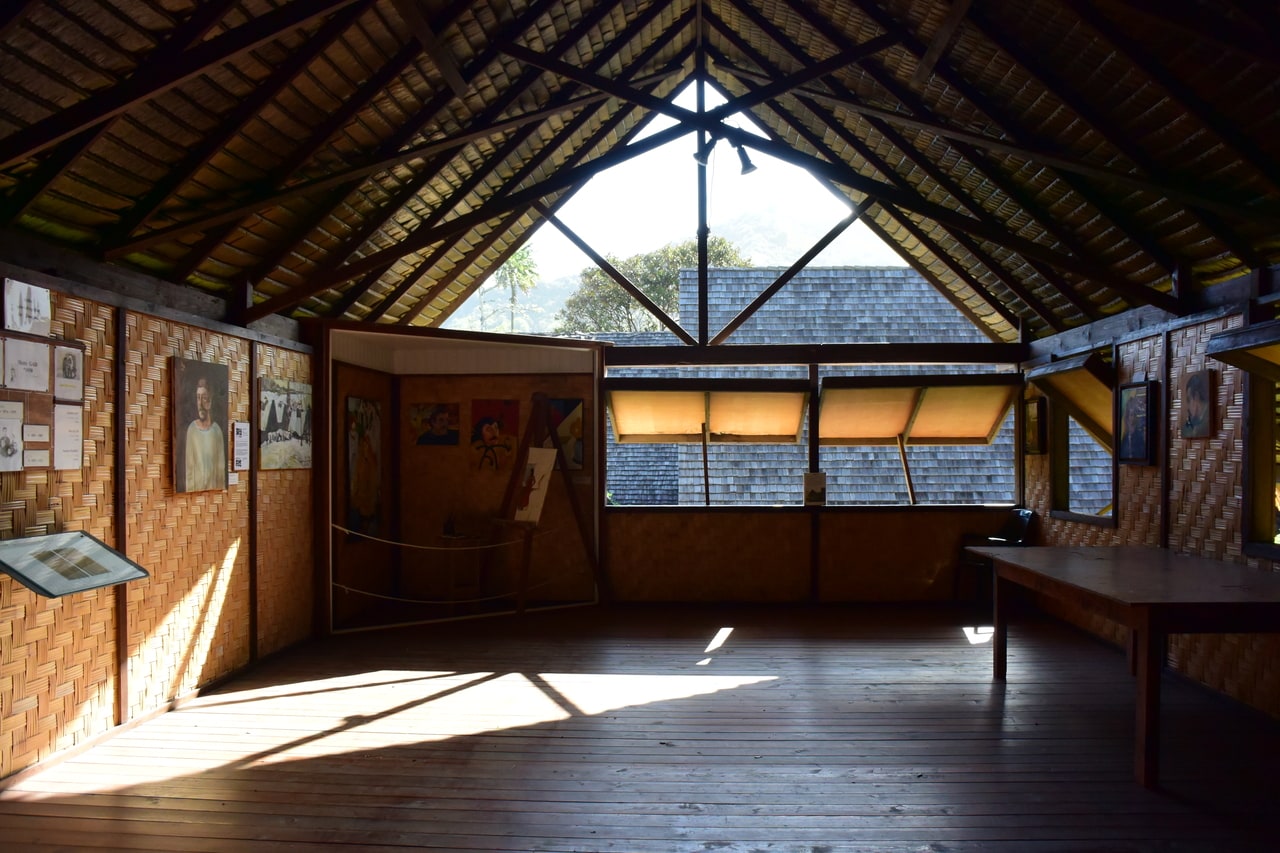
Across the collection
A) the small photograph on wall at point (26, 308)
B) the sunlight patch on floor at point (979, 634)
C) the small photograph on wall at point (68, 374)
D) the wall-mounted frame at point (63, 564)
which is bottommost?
the sunlight patch on floor at point (979, 634)

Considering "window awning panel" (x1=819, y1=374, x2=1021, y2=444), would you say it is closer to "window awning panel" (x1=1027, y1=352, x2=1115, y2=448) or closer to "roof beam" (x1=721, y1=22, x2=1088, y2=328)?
"window awning panel" (x1=1027, y1=352, x2=1115, y2=448)

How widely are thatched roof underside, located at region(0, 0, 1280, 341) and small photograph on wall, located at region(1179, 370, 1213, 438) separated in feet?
1.93

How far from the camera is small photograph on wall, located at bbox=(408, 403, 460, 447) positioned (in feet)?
26.3

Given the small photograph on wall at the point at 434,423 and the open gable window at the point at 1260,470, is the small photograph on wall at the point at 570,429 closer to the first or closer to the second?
the small photograph on wall at the point at 434,423

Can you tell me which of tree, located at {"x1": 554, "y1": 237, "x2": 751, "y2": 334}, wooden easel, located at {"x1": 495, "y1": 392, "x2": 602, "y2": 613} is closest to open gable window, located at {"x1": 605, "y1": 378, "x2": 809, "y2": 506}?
wooden easel, located at {"x1": 495, "y1": 392, "x2": 602, "y2": 613}

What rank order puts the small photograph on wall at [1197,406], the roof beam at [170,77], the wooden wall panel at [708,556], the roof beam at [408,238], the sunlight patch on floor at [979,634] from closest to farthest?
1. the roof beam at [170,77]
2. the small photograph on wall at [1197,406]
3. the roof beam at [408,238]
4. the sunlight patch on floor at [979,634]
5. the wooden wall panel at [708,556]

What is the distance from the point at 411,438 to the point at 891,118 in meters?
5.40

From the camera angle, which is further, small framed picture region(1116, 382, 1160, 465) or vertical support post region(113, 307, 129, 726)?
small framed picture region(1116, 382, 1160, 465)

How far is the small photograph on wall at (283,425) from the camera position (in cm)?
582

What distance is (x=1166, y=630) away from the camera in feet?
12.0

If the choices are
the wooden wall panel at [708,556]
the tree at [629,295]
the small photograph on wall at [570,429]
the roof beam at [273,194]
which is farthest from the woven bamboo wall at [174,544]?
the tree at [629,295]

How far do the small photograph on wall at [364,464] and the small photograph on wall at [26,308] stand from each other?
3263mm

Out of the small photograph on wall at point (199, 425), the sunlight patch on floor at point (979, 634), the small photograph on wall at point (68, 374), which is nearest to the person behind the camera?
the small photograph on wall at point (68, 374)

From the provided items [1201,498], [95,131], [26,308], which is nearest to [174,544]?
[26,308]
